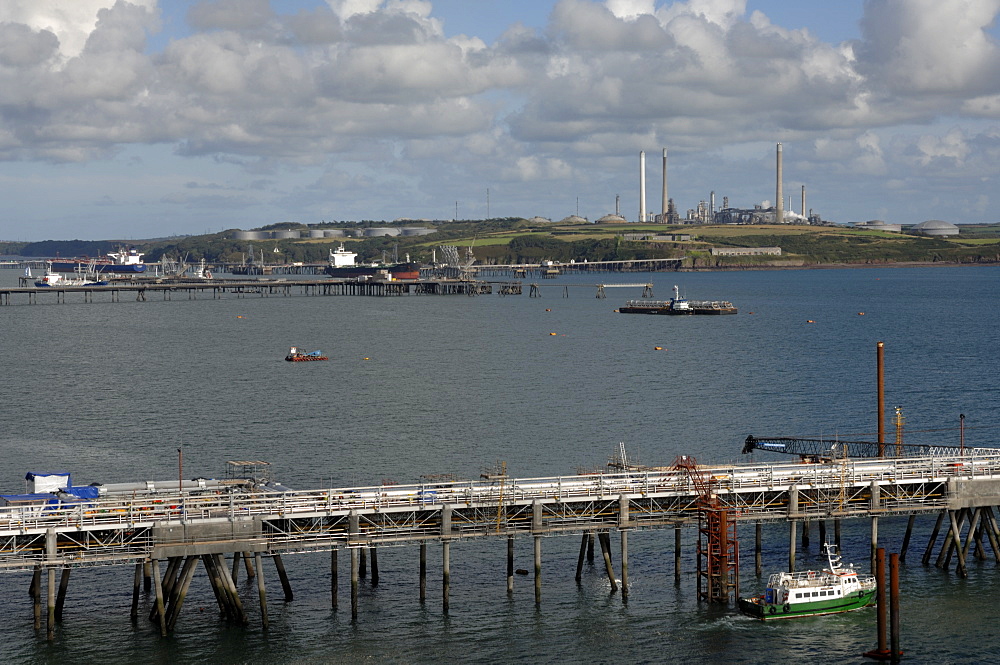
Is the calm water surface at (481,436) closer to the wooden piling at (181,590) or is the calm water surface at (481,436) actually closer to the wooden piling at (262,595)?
the wooden piling at (262,595)

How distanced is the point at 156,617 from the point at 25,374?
95656 mm

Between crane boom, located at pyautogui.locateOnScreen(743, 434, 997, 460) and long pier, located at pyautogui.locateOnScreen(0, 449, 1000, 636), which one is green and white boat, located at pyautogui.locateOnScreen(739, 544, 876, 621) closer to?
long pier, located at pyautogui.locateOnScreen(0, 449, 1000, 636)

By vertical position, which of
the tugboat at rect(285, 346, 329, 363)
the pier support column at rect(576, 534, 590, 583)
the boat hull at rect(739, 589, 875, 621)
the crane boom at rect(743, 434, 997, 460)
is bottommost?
the boat hull at rect(739, 589, 875, 621)

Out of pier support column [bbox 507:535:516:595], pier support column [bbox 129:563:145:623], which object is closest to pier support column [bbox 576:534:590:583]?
pier support column [bbox 507:535:516:595]

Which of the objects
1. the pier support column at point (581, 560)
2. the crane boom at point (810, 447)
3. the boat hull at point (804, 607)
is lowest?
the boat hull at point (804, 607)

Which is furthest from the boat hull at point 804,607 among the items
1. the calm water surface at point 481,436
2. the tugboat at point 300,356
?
the tugboat at point 300,356

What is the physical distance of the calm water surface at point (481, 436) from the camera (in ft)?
168

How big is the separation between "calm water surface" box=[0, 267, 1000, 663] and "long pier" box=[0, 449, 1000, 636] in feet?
5.93

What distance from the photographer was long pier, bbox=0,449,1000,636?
5044 centimetres

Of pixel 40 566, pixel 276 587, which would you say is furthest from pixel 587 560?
pixel 40 566

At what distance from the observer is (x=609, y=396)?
120 m

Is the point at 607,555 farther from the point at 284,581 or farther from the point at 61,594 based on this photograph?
the point at 61,594

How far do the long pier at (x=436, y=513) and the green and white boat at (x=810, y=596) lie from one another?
3.17m

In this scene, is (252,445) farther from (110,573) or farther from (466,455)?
(110,573)
